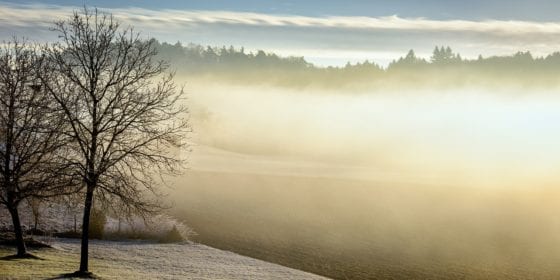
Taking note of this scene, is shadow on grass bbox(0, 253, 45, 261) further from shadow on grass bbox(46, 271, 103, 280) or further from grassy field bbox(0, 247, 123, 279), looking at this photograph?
shadow on grass bbox(46, 271, 103, 280)

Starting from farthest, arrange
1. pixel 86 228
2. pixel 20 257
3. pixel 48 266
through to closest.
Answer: pixel 20 257 < pixel 48 266 < pixel 86 228

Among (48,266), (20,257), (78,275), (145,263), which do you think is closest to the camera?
(78,275)

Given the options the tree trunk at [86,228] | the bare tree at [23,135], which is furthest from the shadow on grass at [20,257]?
the tree trunk at [86,228]

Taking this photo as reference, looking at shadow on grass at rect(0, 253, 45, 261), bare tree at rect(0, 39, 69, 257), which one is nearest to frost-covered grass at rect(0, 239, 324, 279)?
shadow on grass at rect(0, 253, 45, 261)

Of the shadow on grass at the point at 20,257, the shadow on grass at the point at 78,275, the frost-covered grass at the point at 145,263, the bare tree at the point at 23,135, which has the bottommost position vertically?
the frost-covered grass at the point at 145,263

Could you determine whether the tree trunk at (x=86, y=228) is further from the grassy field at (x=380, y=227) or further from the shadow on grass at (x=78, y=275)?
the grassy field at (x=380, y=227)

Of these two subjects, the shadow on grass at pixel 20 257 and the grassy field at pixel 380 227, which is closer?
the shadow on grass at pixel 20 257

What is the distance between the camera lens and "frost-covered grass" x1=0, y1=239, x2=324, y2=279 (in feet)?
166

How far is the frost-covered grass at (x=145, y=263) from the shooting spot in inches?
1998

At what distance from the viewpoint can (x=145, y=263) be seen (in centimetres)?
6109

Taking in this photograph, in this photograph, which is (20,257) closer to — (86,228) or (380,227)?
(86,228)

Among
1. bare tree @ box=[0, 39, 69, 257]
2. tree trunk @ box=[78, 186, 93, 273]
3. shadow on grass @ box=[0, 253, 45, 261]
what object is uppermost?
bare tree @ box=[0, 39, 69, 257]

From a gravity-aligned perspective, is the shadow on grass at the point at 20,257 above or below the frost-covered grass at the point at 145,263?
above

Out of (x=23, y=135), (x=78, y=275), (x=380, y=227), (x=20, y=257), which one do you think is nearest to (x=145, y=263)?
(x=20, y=257)
